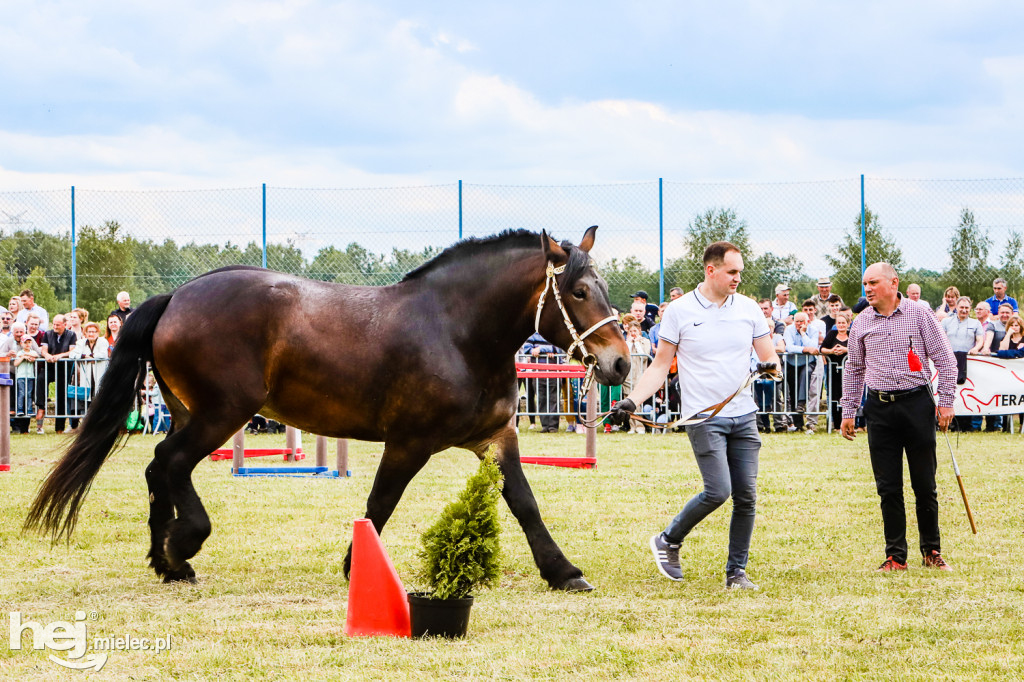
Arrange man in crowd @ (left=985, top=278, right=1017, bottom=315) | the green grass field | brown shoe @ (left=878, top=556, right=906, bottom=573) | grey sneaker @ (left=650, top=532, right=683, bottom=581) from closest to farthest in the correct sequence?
the green grass field → grey sneaker @ (left=650, top=532, right=683, bottom=581) → brown shoe @ (left=878, top=556, right=906, bottom=573) → man in crowd @ (left=985, top=278, right=1017, bottom=315)

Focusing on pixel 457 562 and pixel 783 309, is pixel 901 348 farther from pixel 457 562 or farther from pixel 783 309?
pixel 783 309

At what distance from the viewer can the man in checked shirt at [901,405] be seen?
6.75 meters

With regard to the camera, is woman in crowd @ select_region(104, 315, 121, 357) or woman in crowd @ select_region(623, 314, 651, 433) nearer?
woman in crowd @ select_region(623, 314, 651, 433)

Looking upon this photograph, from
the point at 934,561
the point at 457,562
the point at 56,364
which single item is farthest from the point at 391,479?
the point at 56,364

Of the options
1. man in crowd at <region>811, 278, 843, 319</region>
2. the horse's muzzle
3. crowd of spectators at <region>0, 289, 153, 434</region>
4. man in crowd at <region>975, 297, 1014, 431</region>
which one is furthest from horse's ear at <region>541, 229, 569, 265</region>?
man in crowd at <region>811, 278, 843, 319</region>

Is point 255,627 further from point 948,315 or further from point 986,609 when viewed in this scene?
point 948,315

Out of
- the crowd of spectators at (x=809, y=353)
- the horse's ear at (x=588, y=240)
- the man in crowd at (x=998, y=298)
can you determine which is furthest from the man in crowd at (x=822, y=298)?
the horse's ear at (x=588, y=240)

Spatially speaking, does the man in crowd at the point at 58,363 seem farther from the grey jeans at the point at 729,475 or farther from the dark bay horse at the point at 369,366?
the grey jeans at the point at 729,475

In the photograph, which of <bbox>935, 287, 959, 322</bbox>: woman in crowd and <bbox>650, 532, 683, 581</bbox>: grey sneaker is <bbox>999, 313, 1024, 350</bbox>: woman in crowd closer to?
<bbox>935, 287, 959, 322</bbox>: woman in crowd

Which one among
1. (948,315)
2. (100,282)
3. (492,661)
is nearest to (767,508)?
(492,661)

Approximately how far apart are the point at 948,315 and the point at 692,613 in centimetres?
1237

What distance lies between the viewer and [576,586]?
237 inches

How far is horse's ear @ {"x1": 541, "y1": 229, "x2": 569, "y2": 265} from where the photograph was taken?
6035mm

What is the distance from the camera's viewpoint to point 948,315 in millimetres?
16281
